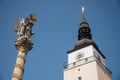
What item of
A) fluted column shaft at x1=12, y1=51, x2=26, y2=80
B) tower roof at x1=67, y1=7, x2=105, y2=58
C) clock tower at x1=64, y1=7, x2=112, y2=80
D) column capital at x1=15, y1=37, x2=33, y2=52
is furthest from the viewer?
tower roof at x1=67, y1=7, x2=105, y2=58

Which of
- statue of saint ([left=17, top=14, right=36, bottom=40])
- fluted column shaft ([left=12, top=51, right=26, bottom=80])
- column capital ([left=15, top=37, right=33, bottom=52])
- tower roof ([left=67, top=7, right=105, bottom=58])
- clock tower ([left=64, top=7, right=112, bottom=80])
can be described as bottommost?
fluted column shaft ([left=12, top=51, right=26, bottom=80])

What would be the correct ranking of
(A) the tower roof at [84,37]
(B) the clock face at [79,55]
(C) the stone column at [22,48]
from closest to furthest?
(C) the stone column at [22,48] → (B) the clock face at [79,55] → (A) the tower roof at [84,37]

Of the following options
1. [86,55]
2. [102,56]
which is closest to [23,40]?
[86,55]

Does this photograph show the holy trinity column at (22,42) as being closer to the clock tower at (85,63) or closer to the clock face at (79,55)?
the clock tower at (85,63)

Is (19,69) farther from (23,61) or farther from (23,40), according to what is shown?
(23,40)

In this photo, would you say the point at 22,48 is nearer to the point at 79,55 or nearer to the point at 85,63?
the point at 85,63

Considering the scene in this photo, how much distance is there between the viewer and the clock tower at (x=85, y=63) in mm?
38094

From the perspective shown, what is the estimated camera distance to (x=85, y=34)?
46.2 m

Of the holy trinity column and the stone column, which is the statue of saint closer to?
the holy trinity column

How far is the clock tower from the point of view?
38094mm

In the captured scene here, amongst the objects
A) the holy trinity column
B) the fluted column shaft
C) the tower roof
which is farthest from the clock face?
the fluted column shaft

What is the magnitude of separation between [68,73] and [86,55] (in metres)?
3.91

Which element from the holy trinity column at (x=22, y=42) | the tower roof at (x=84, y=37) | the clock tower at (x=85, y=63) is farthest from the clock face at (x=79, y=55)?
the holy trinity column at (x=22, y=42)

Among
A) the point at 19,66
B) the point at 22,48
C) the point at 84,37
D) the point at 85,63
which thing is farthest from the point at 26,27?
the point at 84,37
